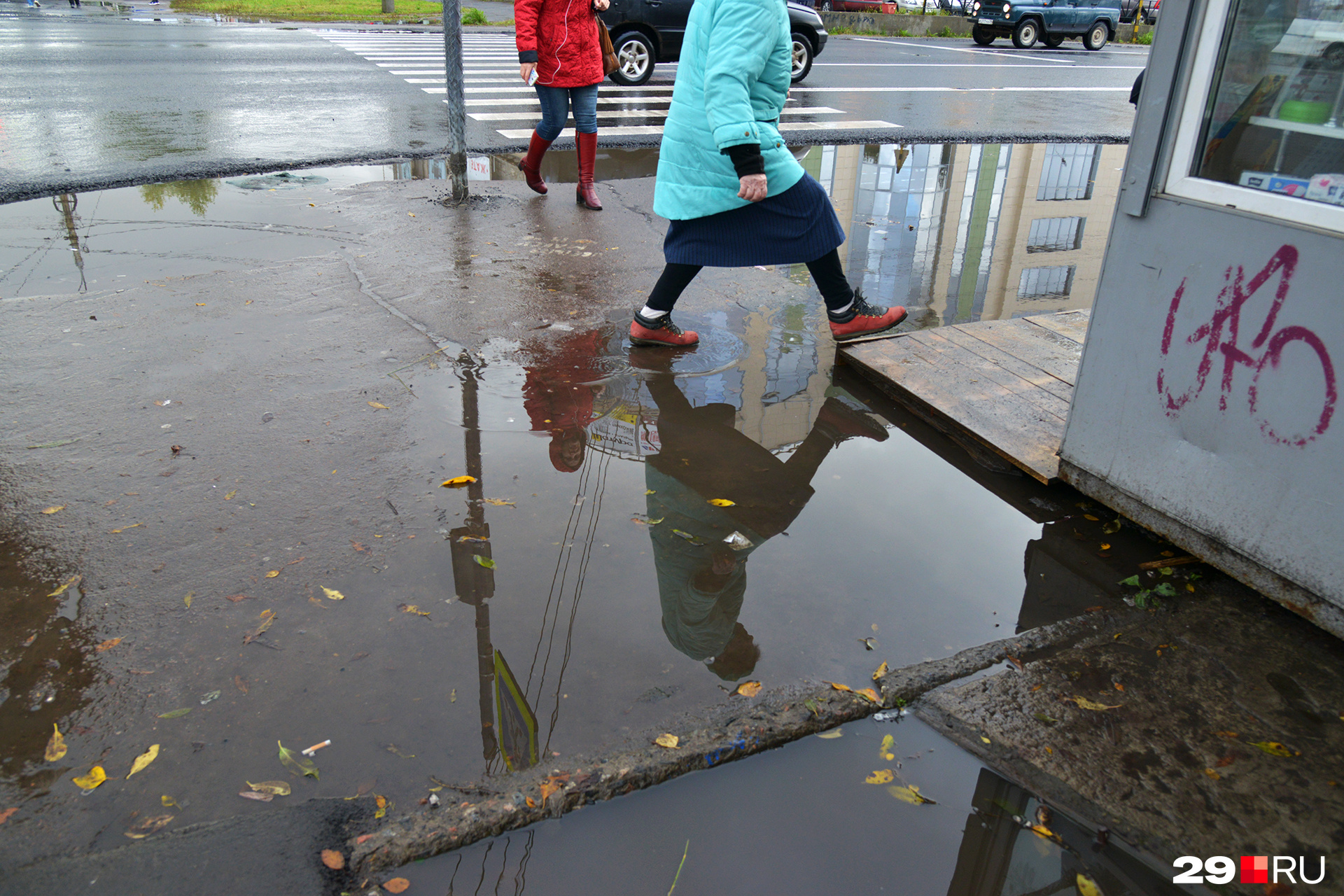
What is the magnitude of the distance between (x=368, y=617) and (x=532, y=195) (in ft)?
17.9

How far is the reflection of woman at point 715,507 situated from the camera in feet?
8.65

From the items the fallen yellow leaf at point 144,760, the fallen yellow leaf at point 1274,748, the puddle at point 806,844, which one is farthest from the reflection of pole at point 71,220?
the fallen yellow leaf at point 1274,748

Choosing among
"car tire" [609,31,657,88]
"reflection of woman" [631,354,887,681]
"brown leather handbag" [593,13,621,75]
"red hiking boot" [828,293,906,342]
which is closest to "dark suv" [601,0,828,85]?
"car tire" [609,31,657,88]

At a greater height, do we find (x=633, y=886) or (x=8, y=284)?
(x=8, y=284)

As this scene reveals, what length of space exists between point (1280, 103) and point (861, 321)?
220cm

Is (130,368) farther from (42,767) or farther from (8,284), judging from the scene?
(42,767)

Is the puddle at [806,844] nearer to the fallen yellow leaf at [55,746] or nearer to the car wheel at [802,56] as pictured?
the fallen yellow leaf at [55,746]

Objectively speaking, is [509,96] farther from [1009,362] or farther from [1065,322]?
[1009,362]

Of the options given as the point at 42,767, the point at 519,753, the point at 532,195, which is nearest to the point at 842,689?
the point at 519,753

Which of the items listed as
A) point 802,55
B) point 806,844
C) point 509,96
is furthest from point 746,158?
point 802,55

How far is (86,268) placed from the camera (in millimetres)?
5227

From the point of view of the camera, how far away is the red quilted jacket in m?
6.08

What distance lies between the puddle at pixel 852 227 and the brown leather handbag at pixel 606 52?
147cm

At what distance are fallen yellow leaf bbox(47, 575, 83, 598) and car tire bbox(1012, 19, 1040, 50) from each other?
25.1m
